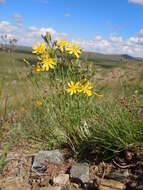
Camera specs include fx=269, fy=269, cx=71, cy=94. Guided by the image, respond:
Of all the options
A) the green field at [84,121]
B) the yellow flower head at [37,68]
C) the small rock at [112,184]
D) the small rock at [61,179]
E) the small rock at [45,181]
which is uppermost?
the yellow flower head at [37,68]

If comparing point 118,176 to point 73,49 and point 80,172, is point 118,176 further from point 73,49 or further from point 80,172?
point 73,49

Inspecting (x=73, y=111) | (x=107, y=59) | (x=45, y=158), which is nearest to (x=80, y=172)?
(x=45, y=158)

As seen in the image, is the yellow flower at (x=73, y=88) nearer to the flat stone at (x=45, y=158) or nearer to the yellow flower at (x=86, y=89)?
the yellow flower at (x=86, y=89)

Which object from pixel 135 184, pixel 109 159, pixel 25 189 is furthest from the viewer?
pixel 109 159

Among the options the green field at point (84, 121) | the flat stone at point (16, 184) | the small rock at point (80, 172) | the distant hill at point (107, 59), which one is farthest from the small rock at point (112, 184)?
the distant hill at point (107, 59)

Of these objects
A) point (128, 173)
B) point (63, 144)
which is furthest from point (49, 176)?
point (128, 173)

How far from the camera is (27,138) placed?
3.29m

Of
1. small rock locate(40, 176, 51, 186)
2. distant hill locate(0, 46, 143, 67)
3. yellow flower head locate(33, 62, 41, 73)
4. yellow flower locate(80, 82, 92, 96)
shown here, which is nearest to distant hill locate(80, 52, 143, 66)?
distant hill locate(0, 46, 143, 67)

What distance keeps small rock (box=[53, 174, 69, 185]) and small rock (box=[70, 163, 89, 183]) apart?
0.06 metres

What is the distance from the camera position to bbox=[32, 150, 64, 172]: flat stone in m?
2.62

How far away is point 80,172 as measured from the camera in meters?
2.45

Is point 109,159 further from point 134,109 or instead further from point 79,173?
point 134,109

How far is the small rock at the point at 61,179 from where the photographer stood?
2428 millimetres

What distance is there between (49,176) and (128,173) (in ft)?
2.46
